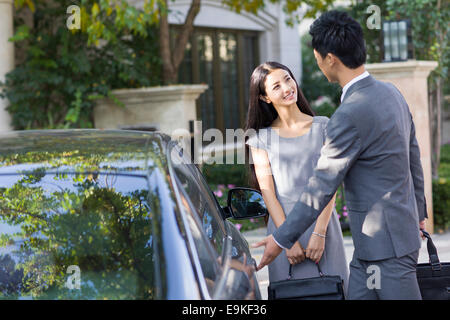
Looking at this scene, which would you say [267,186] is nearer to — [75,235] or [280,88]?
[280,88]

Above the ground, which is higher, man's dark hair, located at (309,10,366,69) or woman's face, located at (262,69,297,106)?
man's dark hair, located at (309,10,366,69)

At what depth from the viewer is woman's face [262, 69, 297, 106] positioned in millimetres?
3416

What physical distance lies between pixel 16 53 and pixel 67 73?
0.93 metres

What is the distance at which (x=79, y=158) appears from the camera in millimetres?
2574

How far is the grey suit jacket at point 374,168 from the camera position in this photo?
2.52 meters

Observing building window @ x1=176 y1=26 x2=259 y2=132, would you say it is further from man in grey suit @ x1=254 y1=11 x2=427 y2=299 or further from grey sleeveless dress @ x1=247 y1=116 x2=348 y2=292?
man in grey suit @ x1=254 y1=11 x2=427 y2=299

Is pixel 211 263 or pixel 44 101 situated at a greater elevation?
pixel 44 101

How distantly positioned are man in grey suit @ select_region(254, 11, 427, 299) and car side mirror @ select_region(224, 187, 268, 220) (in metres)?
0.87

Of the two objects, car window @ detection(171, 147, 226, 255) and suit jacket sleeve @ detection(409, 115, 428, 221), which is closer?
car window @ detection(171, 147, 226, 255)

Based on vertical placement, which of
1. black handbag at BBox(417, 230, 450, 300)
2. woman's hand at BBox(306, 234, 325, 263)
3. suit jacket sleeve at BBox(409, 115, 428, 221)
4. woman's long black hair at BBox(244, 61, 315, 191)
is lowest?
black handbag at BBox(417, 230, 450, 300)

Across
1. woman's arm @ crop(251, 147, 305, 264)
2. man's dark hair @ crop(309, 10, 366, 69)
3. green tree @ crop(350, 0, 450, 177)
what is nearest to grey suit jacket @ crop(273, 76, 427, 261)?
man's dark hair @ crop(309, 10, 366, 69)
